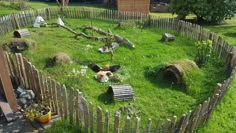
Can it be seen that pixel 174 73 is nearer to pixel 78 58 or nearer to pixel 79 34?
pixel 78 58

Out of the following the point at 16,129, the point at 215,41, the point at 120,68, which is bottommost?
the point at 16,129

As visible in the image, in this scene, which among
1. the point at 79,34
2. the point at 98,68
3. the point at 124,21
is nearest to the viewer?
the point at 98,68

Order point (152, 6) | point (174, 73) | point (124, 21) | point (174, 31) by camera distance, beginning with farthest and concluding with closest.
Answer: point (152, 6), point (124, 21), point (174, 31), point (174, 73)

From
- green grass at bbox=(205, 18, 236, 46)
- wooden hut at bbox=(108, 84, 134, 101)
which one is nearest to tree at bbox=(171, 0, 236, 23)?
green grass at bbox=(205, 18, 236, 46)

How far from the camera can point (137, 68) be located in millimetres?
10359

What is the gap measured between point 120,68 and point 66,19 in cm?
793

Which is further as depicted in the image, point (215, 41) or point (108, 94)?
point (215, 41)

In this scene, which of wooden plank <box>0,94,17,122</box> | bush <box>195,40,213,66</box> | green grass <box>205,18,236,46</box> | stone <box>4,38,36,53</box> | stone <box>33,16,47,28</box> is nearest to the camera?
wooden plank <box>0,94,17,122</box>

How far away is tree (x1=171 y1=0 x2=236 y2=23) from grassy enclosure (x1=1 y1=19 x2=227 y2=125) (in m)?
5.22

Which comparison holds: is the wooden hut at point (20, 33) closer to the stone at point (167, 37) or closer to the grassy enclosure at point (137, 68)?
the grassy enclosure at point (137, 68)

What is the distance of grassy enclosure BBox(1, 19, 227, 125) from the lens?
8.23m

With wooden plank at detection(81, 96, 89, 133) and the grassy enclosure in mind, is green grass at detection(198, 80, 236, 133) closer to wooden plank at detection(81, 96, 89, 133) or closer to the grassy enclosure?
the grassy enclosure

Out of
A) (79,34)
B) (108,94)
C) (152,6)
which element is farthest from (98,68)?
(152,6)

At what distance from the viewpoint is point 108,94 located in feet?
27.9
